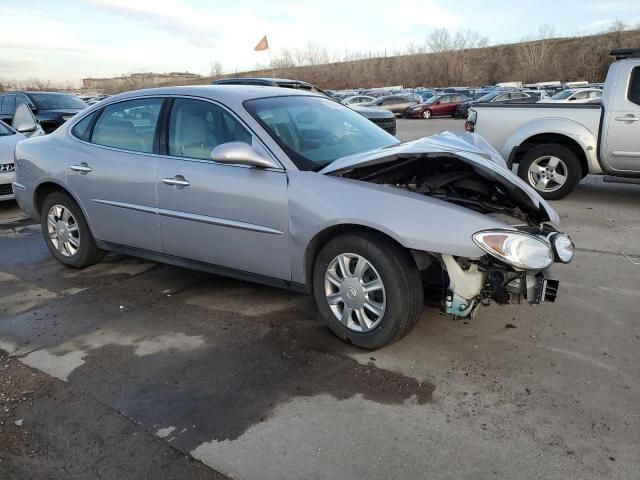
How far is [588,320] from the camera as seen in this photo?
12.4 feet

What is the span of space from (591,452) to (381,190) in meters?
1.74

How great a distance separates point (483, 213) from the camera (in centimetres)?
321

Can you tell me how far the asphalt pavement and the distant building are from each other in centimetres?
8460

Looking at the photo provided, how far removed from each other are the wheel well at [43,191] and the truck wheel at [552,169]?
6031 mm

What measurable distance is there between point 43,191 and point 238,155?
2.82 m

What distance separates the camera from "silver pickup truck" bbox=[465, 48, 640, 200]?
698 centimetres

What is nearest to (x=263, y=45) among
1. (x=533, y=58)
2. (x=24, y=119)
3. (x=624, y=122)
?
(x=24, y=119)

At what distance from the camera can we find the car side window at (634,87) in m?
6.93

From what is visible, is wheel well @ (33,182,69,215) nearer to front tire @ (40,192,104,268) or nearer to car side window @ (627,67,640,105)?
front tire @ (40,192,104,268)

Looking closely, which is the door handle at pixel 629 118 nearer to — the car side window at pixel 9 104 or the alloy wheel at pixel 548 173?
the alloy wheel at pixel 548 173

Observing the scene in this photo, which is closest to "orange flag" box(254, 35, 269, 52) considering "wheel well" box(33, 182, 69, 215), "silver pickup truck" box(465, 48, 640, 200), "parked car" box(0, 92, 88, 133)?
"parked car" box(0, 92, 88, 133)

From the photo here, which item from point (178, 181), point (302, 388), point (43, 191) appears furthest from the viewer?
point (43, 191)

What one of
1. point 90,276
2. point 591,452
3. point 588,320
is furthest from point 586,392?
point 90,276

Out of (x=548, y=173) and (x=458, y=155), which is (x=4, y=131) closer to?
(x=458, y=155)
